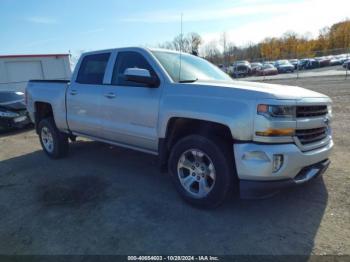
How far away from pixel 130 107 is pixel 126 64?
738mm

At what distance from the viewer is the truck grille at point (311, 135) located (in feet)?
11.1

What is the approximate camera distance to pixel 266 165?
10.5 feet

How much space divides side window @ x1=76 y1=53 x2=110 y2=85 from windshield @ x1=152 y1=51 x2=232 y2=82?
1063 millimetres

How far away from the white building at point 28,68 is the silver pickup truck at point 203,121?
47.8 feet

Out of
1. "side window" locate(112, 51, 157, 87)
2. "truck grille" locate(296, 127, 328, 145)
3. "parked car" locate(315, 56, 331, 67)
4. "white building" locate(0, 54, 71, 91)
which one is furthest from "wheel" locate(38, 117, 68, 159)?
"parked car" locate(315, 56, 331, 67)

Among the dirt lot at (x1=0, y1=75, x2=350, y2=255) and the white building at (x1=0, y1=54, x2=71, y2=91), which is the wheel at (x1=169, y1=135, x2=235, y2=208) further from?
the white building at (x1=0, y1=54, x2=71, y2=91)

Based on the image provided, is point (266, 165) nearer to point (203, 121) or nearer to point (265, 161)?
point (265, 161)

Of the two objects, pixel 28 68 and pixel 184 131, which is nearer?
pixel 184 131

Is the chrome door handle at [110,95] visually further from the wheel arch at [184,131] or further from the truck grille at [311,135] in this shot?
the truck grille at [311,135]

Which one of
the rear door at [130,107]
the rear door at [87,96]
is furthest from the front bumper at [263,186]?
the rear door at [87,96]

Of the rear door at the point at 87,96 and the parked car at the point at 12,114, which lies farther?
the parked car at the point at 12,114

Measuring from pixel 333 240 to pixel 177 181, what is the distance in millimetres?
1799

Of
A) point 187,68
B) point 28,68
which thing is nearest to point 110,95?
point 187,68

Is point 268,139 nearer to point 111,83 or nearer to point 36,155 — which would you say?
point 111,83
